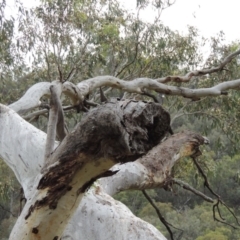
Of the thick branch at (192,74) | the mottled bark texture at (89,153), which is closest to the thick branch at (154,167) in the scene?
the mottled bark texture at (89,153)

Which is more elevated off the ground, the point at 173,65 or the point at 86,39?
the point at 86,39

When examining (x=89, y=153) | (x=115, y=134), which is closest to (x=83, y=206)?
(x=89, y=153)

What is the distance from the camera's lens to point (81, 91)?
3215mm

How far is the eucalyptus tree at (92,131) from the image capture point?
1130 millimetres

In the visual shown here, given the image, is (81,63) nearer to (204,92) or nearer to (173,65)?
(173,65)

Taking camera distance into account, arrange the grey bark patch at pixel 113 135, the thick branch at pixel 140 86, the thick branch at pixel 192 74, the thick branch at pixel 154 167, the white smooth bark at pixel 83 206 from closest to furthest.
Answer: the grey bark patch at pixel 113 135 < the white smooth bark at pixel 83 206 < the thick branch at pixel 154 167 < the thick branch at pixel 140 86 < the thick branch at pixel 192 74

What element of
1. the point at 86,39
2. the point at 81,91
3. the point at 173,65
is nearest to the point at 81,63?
the point at 86,39

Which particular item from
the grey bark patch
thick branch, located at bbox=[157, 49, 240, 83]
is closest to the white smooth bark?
the grey bark patch

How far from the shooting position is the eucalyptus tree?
1.13m

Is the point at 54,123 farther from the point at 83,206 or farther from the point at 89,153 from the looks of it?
the point at 83,206

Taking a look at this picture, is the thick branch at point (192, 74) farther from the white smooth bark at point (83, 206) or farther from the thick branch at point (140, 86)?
the white smooth bark at point (83, 206)

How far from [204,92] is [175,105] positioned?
Answer: 1.96 metres

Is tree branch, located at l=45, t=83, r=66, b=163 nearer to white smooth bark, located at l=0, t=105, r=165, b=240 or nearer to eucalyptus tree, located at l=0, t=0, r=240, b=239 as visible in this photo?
eucalyptus tree, located at l=0, t=0, r=240, b=239

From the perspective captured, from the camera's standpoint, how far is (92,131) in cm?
110
